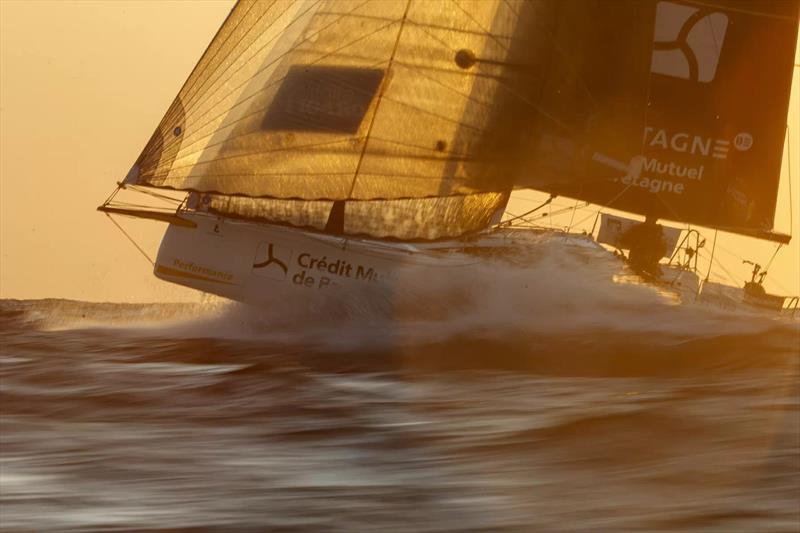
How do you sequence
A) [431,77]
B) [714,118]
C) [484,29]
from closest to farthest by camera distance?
[431,77] < [484,29] < [714,118]

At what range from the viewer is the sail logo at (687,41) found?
66.5ft

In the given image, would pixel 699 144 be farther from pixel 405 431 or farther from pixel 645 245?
pixel 405 431

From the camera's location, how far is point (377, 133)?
46.9ft

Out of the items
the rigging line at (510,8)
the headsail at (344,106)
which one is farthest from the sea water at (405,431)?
the rigging line at (510,8)

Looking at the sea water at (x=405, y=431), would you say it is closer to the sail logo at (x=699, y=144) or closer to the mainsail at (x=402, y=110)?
the mainsail at (x=402, y=110)

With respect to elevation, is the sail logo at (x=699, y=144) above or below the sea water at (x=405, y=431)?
above

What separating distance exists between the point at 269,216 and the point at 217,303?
157 centimetres

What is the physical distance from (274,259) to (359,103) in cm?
209

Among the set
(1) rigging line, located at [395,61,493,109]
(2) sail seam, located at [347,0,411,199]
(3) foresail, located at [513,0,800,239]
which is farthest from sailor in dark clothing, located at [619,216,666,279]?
(2) sail seam, located at [347,0,411,199]

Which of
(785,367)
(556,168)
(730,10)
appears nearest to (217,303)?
(556,168)

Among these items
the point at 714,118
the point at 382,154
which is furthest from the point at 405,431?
the point at 714,118

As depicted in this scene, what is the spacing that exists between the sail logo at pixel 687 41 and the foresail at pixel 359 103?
20.3 feet

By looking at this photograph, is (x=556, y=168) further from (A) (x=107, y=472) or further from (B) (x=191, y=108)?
(A) (x=107, y=472)

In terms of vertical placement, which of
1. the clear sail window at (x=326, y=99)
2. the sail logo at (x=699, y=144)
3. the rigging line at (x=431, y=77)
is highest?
the sail logo at (x=699, y=144)
